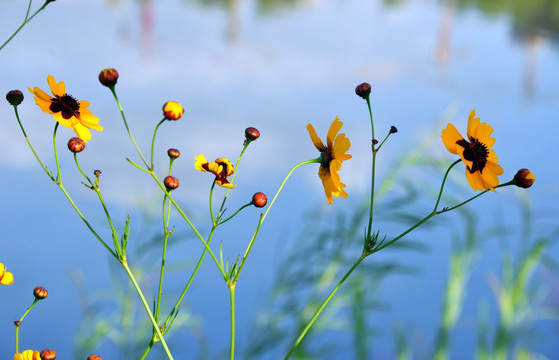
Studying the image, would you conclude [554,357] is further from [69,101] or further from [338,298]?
[69,101]

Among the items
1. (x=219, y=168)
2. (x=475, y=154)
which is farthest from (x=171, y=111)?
(x=475, y=154)

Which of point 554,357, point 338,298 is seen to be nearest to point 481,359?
point 338,298

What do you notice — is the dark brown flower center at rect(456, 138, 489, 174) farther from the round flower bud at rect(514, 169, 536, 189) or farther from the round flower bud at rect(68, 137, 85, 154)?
the round flower bud at rect(68, 137, 85, 154)

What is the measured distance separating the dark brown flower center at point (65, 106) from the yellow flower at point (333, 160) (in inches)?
4.3

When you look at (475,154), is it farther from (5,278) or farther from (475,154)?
(5,278)

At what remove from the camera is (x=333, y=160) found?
325mm

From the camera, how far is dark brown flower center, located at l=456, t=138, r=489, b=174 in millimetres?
323

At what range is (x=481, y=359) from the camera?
0.84 meters

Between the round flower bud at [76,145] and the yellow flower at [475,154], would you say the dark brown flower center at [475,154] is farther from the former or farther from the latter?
the round flower bud at [76,145]

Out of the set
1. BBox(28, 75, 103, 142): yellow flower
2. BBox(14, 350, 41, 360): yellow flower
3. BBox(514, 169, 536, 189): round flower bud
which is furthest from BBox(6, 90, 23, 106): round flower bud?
BBox(514, 169, 536, 189): round flower bud

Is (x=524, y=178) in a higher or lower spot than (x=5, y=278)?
higher

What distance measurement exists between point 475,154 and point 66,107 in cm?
19

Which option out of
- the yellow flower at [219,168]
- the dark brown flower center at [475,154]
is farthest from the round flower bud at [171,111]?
the dark brown flower center at [475,154]

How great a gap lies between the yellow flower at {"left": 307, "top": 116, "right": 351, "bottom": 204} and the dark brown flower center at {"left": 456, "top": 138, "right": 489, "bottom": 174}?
0.19 feet
